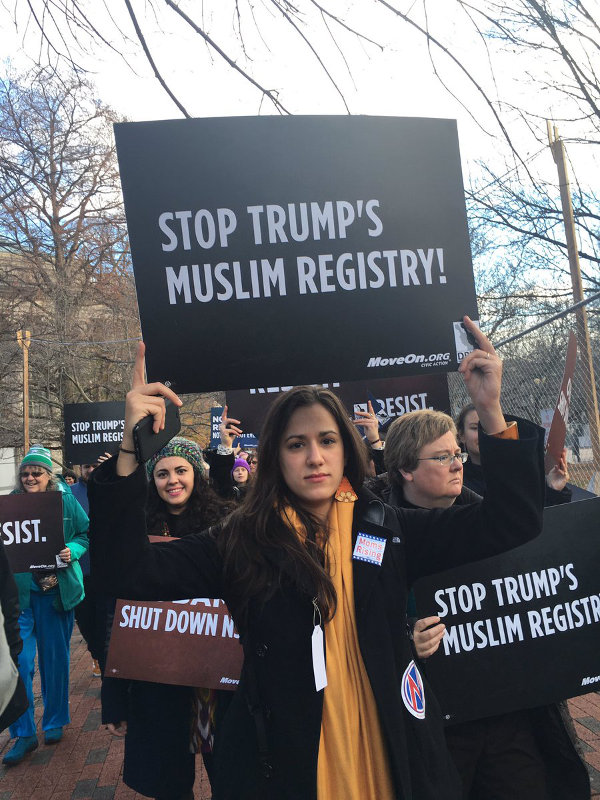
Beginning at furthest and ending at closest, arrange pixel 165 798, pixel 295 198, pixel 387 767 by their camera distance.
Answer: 1. pixel 165 798
2. pixel 295 198
3. pixel 387 767

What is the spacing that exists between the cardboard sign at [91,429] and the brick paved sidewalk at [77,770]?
4.03 m

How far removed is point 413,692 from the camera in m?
1.92

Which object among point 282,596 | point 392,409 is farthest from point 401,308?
point 392,409

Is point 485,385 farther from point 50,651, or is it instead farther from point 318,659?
point 50,651

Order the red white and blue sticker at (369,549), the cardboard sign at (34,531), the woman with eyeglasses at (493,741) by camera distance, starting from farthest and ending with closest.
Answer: the cardboard sign at (34,531)
the woman with eyeglasses at (493,741)
the red white and blue sticker at (369,549)

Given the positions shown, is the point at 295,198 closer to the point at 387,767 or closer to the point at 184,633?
the point at 387,767

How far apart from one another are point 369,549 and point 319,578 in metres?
0.19

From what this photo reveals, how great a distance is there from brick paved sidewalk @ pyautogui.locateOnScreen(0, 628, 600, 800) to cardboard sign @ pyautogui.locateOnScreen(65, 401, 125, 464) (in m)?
4.17

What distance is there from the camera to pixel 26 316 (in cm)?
2336

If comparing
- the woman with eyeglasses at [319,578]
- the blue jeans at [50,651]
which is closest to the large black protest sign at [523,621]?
the woman with eyeglasses at [319,578]

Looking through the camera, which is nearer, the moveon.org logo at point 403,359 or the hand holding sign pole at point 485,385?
the hand holding sign pole at point 485,385

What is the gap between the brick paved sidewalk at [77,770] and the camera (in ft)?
13.8

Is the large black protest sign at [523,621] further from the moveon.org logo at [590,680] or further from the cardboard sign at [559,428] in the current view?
the cardboard sign at [559,428]

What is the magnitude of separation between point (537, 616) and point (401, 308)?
1.39 meters
